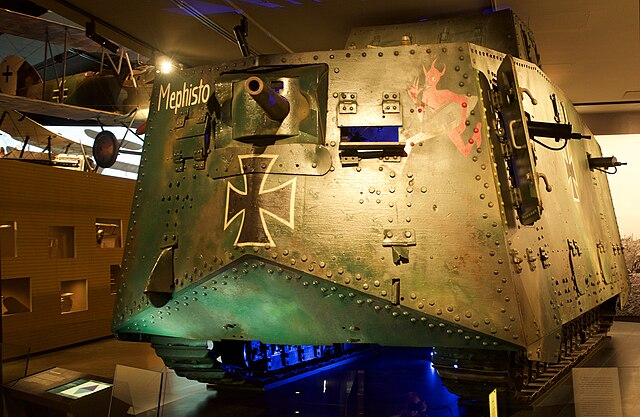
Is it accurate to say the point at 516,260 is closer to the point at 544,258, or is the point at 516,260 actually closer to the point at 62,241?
the point at 544,258

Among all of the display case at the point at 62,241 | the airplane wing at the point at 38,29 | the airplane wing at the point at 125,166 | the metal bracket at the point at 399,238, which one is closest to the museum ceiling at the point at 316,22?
the display case at the point at 62,241

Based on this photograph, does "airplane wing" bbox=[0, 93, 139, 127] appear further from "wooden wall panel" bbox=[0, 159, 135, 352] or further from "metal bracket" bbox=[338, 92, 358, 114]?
"metal bracket" bbox=[338, 92, 358, 114]

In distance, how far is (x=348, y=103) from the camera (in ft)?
14.2

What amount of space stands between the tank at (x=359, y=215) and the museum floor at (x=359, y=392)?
22.3 inches

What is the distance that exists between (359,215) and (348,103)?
0.74 meters

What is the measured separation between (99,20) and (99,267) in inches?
150

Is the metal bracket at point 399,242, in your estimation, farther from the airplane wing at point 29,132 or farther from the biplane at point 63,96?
the airplane wing at point 29,132

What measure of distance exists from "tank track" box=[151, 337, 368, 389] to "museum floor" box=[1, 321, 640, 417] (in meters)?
0.12

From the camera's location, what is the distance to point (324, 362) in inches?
275

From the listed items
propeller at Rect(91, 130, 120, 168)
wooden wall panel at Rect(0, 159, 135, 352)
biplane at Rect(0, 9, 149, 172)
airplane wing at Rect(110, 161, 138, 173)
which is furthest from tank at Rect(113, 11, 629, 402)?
airplane wing at Rect(110, 161, 138, 173)

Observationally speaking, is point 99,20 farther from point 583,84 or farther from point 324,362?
point 583,84

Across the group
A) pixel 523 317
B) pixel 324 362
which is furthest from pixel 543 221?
pixel 324 362

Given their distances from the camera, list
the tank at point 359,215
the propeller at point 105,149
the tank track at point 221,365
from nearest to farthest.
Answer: the tank at point 359,215, the tank track at point 221,365, the propeller at point 105,149

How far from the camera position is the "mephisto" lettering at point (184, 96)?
15.5 feet
